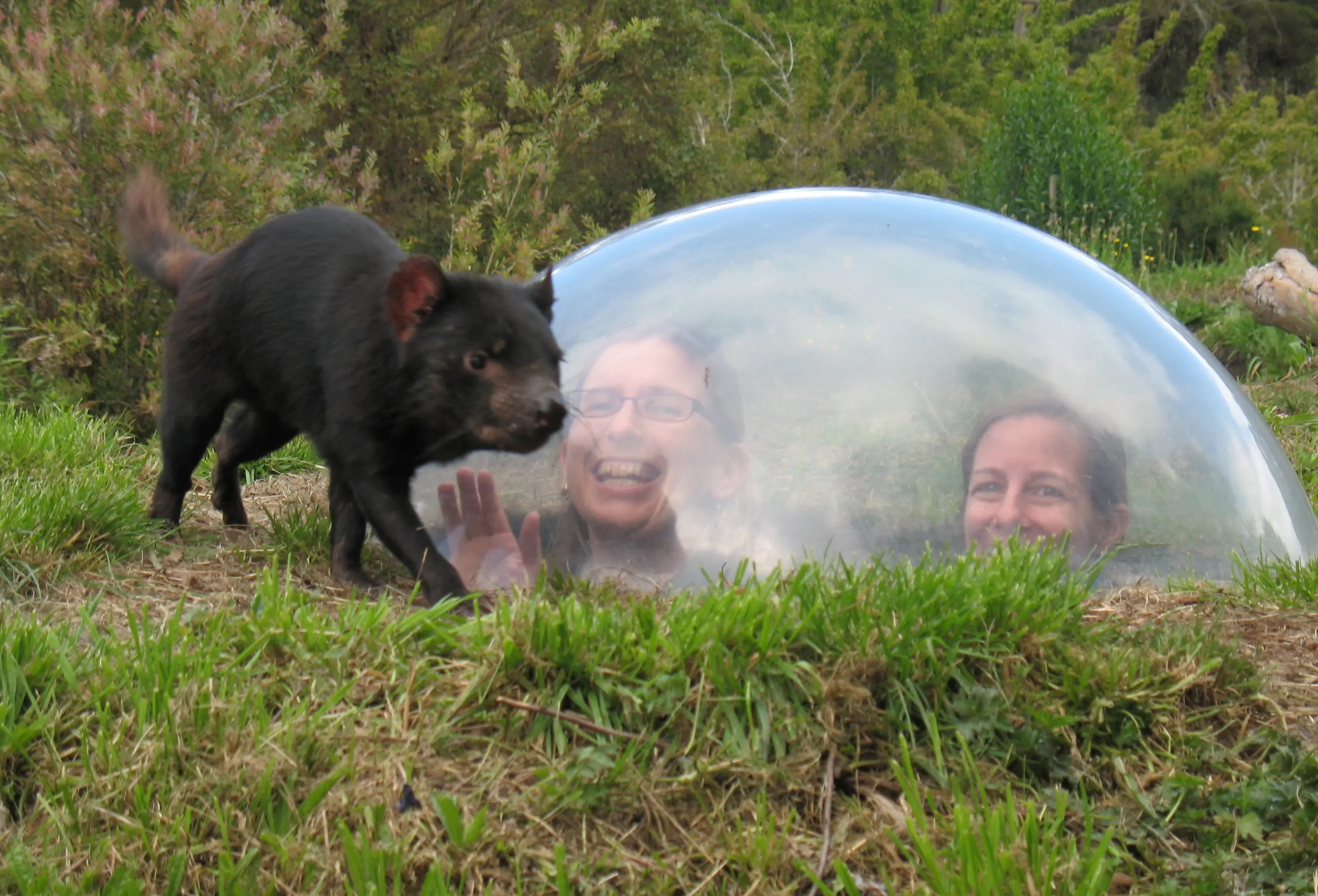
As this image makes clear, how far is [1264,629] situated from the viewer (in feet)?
10.5

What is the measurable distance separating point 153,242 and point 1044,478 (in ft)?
10.1

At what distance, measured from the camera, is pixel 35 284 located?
6750 mm

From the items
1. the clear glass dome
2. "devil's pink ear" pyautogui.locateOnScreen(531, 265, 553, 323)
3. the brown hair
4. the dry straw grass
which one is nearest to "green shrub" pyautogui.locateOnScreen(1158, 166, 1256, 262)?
the clear glass dome

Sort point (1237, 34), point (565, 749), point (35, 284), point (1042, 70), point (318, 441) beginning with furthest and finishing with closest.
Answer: point (1237, 34)
point (1042, 70)
point (35, 284)
point (318, 441)
point (565, 749)

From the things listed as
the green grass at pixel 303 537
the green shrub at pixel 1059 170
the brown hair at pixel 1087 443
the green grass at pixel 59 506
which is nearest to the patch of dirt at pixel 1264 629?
the brown hair at pixel 1087 443

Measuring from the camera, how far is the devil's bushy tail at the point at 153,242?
437 centimetres

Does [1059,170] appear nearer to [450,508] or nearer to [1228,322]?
[1228,322]

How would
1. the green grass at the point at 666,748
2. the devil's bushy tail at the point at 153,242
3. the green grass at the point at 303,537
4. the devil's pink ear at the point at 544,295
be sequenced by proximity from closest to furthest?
the green grass at the point at 666,748 → the devil's pink ear at the point at 544,295 → the green grass at the point at 303,537 → the devil's bushy tail at the point at 153,242

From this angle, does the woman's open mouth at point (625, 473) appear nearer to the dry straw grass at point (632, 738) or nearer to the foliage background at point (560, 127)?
the dry straw grass at point (632, 738)

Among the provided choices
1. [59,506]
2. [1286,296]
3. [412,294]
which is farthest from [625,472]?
[1286,296]

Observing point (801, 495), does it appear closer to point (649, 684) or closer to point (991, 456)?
point (991, 456)

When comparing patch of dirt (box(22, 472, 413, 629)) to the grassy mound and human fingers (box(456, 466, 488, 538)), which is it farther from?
the grassy mound

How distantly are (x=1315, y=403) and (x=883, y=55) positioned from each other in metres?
18.6

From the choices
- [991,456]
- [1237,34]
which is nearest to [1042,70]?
[991,456]
